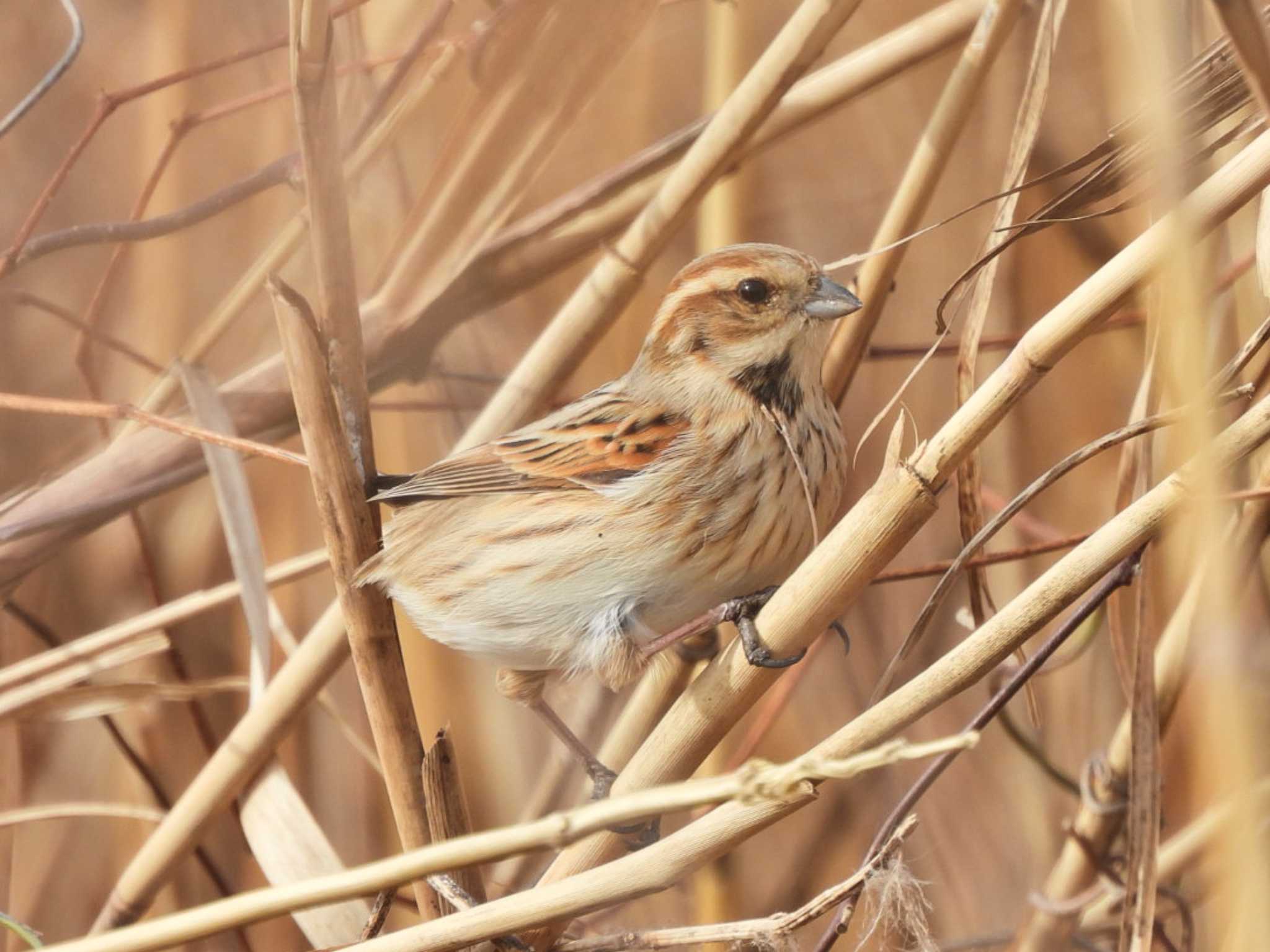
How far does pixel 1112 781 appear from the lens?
1954 millimetres

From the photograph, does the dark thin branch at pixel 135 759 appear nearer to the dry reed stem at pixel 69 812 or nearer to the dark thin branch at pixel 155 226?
the dry reed stem at pixel 69 812

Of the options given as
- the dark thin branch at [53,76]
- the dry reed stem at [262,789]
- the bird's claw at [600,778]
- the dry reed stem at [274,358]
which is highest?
the dark thin branch at [53,76]

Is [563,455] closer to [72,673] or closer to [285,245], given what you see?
[285,245]

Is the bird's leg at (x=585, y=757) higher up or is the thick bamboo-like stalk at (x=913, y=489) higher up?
the thick bamboo-like stalk at (x=913, y=489)

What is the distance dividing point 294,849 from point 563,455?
0.73 m

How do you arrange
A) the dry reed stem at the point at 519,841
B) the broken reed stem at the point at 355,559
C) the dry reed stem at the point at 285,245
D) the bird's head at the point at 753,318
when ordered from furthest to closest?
the dry reed stem at the point at 285,245, the bird's head at the point at 753,318, the broken reed stem at the point at 355,559, the dry reed stem at the point at 519,841

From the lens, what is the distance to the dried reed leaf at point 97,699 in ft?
6.33

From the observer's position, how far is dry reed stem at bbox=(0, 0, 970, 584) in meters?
1.93

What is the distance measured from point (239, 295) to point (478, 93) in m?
0.58

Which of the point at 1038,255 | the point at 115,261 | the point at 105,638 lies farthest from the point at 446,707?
the point at 1038,255

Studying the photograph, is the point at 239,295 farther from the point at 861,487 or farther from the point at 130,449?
the point at 861,487

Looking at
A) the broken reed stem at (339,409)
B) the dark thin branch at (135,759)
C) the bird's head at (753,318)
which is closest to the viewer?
the broken reed stem at (339,409)

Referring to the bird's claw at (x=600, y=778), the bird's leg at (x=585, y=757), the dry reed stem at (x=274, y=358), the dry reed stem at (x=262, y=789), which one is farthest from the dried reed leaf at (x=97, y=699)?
the bird's claw at (x=600, y=778)

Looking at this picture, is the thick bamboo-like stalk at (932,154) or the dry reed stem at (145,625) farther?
the dry reed stem at (145,625)
